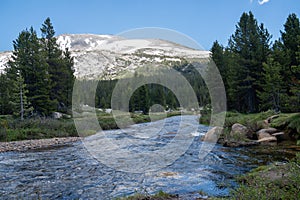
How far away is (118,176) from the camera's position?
9.23m

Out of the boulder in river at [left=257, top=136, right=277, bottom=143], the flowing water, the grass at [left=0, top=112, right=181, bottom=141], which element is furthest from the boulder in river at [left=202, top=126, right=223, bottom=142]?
the grass at [left=0, top=112, right=181, bottom=141]

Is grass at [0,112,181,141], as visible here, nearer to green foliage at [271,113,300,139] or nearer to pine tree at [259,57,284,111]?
green foliage at [271,113,300,139]

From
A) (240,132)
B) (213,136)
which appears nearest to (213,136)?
(213,136)

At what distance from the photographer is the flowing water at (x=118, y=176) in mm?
7320

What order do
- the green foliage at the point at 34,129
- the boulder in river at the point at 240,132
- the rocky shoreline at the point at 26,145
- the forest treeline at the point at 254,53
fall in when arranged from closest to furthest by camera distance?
the boulder in river at the point at 240,132, the rocky shoreline at the point at 26,145, the green foliage at the point at 34,129, the forest treeline at the point at 254,53

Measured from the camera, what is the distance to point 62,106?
40531 millimetres

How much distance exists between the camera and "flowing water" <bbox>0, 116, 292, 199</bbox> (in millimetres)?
7320

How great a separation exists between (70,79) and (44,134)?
19544 mm

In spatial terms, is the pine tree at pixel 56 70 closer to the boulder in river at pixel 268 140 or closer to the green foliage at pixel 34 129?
the green foliage at pixel 34 129

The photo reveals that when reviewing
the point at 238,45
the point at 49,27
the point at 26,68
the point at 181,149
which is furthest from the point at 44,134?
the point at 238,45

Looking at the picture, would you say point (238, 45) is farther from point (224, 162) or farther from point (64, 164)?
point (64, 164)

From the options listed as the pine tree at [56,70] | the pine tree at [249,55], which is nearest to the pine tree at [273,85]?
the pine tree at [249,55]

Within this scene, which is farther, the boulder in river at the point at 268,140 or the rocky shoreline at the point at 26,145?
the rocky shoreline at the point at 26,145

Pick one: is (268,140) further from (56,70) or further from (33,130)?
(56,70)
